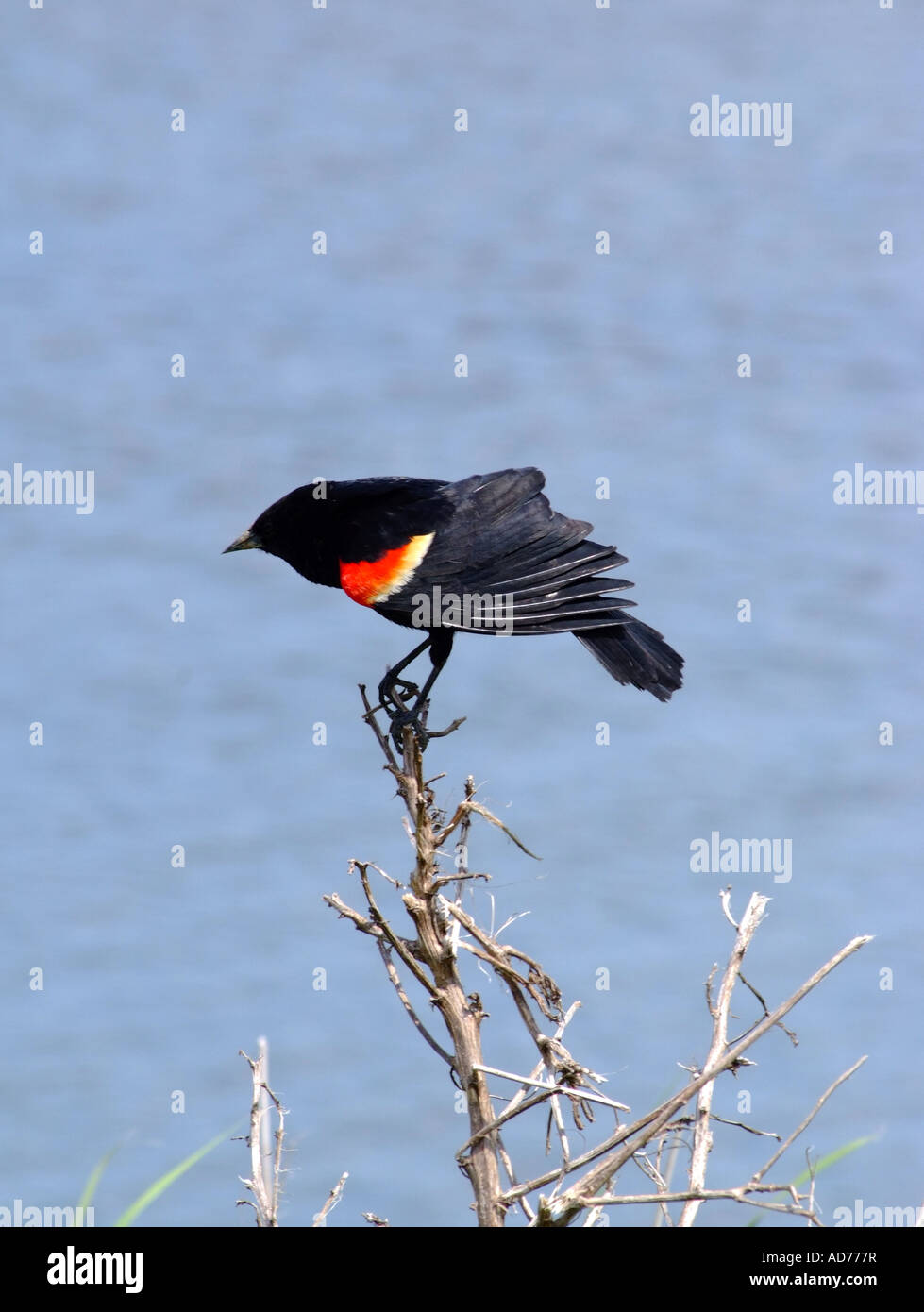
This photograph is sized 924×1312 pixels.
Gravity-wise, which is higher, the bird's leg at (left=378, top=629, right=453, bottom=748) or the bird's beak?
the bird's beak

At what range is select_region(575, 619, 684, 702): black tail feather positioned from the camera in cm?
473

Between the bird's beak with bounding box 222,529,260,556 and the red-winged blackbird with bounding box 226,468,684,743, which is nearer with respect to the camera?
the red-winged blackbird with bounding box 226,468,684,743

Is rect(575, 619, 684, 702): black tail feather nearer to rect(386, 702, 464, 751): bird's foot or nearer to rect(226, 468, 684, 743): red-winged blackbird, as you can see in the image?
rect(226, 468, 684, 743): red-winged blackbird

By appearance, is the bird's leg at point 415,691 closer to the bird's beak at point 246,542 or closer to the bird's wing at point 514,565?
the bird's wing at point 514,565

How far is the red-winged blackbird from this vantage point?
454cm

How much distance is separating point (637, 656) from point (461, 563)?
0.66 meters

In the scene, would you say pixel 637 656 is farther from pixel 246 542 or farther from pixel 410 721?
pixel 246 542

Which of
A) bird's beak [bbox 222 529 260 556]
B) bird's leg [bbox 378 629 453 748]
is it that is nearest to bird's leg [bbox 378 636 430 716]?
bird's leg [bbox 378 629 453 748]

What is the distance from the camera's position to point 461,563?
4.85 metres

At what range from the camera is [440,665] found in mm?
4730

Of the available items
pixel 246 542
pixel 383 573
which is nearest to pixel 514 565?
pixel 383 573

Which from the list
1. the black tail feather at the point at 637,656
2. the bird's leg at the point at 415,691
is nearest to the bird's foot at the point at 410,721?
the bird's leg at the point at 415,691

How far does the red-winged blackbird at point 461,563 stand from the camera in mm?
4539
